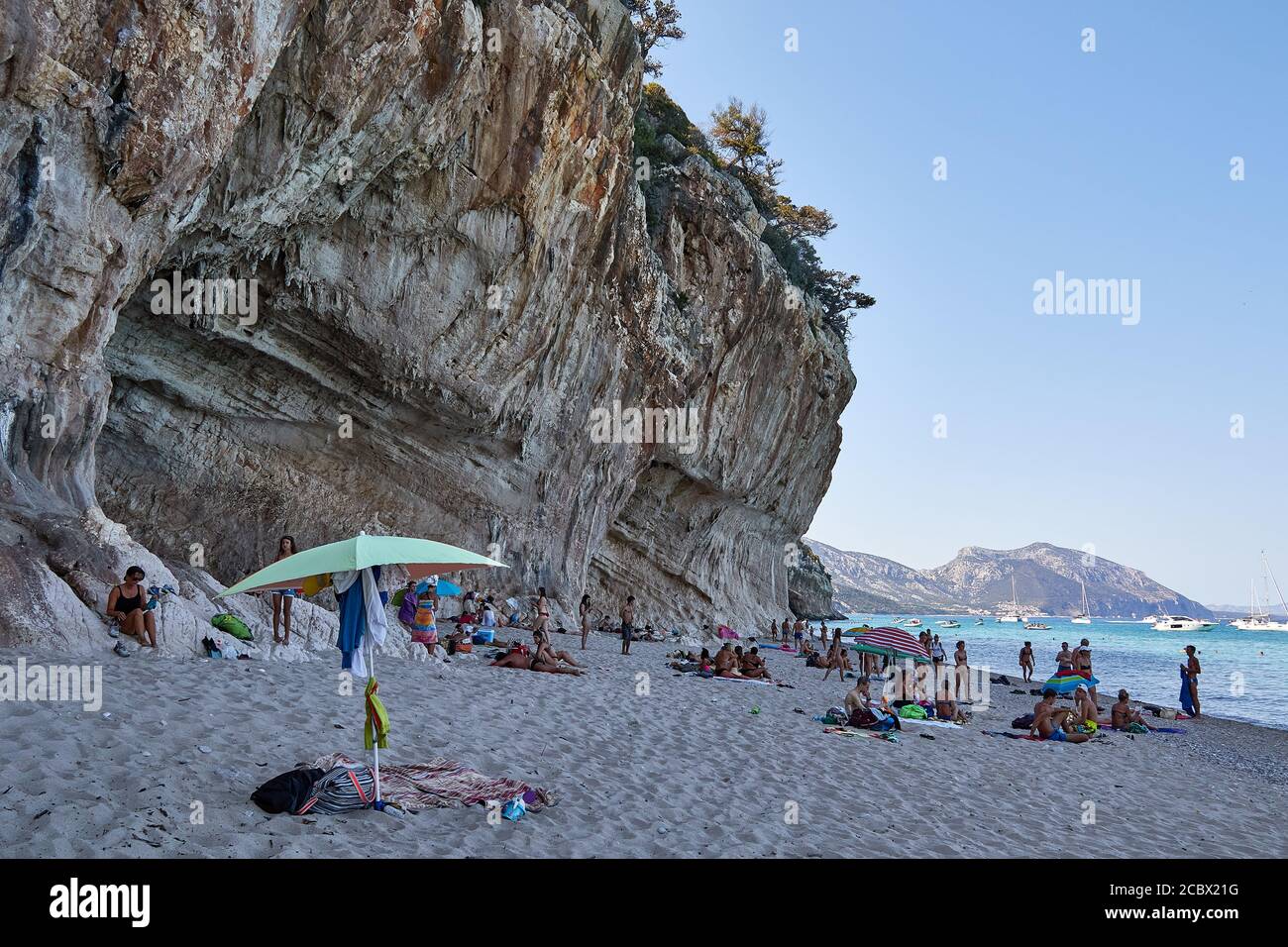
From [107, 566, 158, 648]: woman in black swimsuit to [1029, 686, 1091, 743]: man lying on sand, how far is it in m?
12.7

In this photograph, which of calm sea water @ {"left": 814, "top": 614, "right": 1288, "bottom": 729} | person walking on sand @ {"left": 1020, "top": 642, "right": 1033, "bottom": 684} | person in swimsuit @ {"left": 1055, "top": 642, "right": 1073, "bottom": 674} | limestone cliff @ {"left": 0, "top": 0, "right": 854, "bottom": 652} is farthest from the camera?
person walking on sand @ {"left": 1020, "top": 642, "right": 1033, "bottom": 684}

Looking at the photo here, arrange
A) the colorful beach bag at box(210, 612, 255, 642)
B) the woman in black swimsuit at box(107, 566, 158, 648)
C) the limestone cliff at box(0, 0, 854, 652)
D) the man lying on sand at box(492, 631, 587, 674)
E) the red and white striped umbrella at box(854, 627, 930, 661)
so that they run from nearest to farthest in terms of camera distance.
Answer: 1. the woman in black swimsuit at box(107, 566, 158, 648)
2. the limestone cliff at box(0, 0, 854, 652)
3. the colorful beach bag at box(210, 612, 255, 642)
4. the man lying on sand at box(492, 631, 587, 674)
5. the red and white striped umbrella at box(854, 627, 930, 661)

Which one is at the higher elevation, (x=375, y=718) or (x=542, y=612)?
(x=375, y=718)

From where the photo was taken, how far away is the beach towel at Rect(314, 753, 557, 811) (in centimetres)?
570

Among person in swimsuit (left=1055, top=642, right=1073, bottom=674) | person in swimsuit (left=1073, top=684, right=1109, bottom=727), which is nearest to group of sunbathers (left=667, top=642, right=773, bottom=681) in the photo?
person in swimsuit (left=1073, top=684, right=1109, bottom=727)

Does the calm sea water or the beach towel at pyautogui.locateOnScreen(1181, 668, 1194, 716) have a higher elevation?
the beach towel at pyautogui.locateOnScreen(1181, 668, 1194, 716)

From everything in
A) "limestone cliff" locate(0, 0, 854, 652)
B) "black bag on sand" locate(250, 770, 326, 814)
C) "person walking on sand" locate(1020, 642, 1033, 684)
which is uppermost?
"limestone cliff" locate(0, 0, 854, 652)

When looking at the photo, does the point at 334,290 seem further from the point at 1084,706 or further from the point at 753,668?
the point at 1084,706

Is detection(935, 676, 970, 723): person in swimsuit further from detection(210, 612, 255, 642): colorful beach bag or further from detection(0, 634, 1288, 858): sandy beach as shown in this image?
detection(210, 612, 255, 642): colorful beach bag

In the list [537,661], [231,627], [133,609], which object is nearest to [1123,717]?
[537,661]

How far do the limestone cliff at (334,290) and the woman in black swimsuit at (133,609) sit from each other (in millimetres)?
279

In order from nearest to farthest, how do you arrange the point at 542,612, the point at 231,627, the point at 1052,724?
the point at 231,627
the point at 1052,724
the point at 542,612

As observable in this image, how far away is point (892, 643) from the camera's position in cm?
1539

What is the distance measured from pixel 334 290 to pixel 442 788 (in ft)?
42.5
